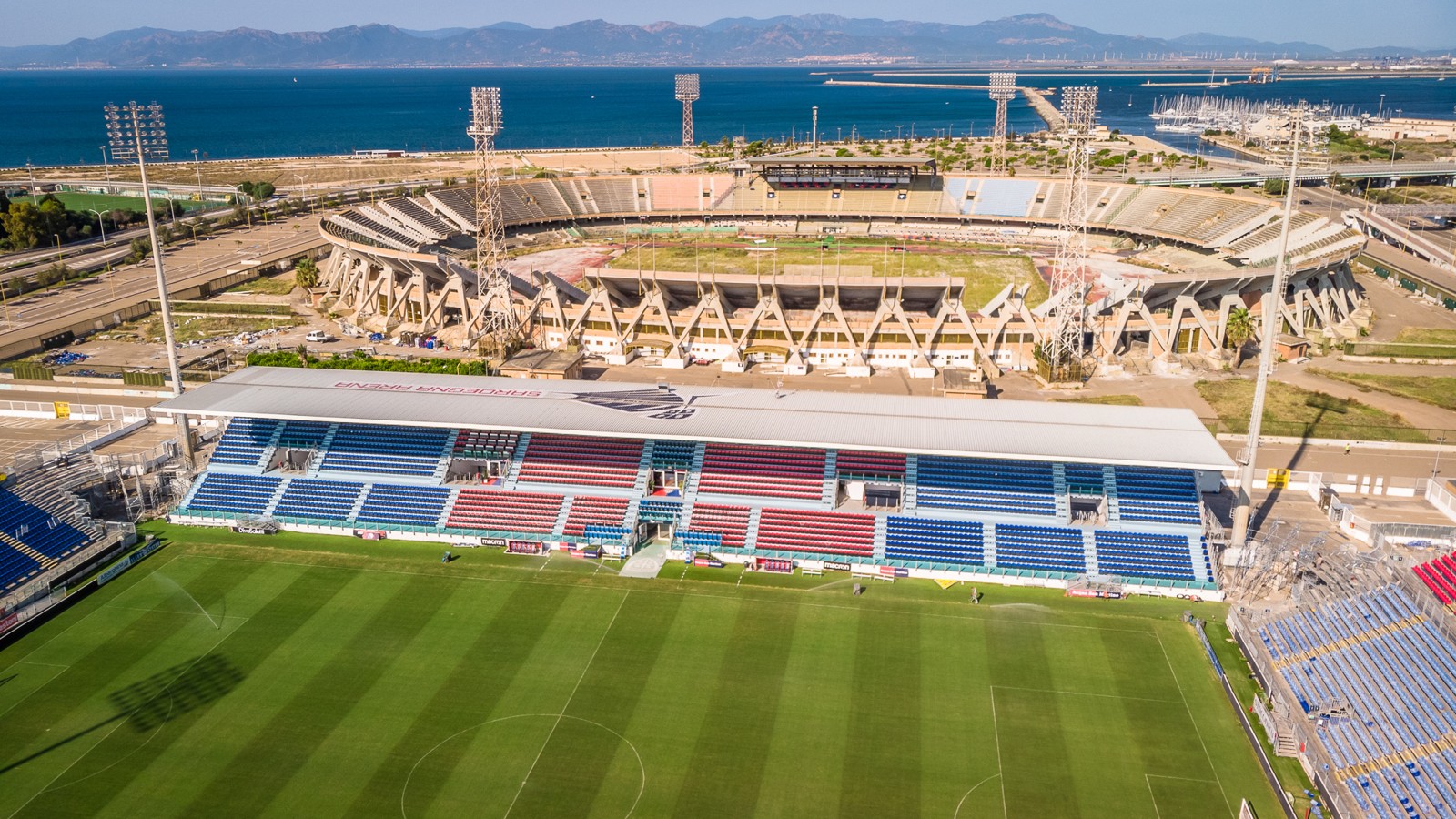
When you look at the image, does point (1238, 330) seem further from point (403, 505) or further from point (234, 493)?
point (234, 493)

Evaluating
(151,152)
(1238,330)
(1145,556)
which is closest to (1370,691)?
(1145,556)

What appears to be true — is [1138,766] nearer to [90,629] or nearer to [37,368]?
[90,629]

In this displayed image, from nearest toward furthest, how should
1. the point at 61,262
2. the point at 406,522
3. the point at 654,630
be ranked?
the point at 654,630
the point at 406,522
the point at 61,262

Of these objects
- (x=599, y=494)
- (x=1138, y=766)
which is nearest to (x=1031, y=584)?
(x=1138, y=766)

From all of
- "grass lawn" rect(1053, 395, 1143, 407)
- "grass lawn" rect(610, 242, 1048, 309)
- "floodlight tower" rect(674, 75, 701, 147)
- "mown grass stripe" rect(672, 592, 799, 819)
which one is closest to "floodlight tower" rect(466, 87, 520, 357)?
"grass lawn" rect(610, 242, 1048, 309)

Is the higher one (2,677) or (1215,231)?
(1215,231)
